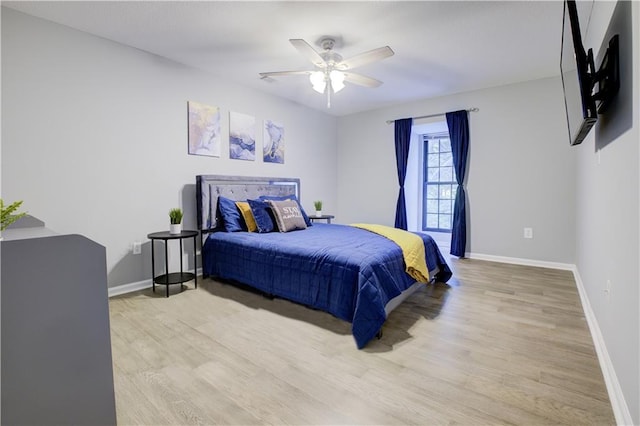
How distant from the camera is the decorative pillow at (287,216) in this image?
359cm

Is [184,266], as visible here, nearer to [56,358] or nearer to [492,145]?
[56,358]

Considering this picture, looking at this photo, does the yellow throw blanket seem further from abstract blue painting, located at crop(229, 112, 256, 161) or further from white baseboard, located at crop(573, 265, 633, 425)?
abstract blue painting, located at crop(229, 112, 256, 161)

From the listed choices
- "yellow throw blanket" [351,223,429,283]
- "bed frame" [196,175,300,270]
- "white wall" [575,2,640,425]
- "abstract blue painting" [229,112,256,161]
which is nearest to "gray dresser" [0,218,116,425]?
"white wall" [575,2,640,425]

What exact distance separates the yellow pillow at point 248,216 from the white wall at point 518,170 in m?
3.19

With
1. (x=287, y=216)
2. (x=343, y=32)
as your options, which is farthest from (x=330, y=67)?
(x=287, y=216)

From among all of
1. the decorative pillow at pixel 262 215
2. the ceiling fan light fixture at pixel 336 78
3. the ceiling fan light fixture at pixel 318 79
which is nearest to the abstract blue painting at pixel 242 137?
the decorative pillow at pixel 262 215

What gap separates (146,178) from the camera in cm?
332

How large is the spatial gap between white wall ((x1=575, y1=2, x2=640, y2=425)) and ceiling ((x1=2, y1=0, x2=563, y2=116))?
0.80 metres

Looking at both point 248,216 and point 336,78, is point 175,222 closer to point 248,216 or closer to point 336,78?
point 248,216

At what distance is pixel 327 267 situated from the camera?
2.40 metres

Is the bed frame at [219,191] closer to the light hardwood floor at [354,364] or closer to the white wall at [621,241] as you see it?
the light hardwood floor at [354,364]

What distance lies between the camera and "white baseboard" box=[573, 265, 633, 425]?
1.36 m

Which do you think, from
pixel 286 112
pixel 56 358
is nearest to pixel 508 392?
pixel 56 358

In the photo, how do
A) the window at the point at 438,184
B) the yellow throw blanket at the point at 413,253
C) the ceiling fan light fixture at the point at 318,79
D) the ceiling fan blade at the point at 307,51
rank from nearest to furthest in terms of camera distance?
the ceiling fan blade at the point at 307,51 → the yellow throw blanket at the point at 413,253 → the ceiling fan light fixture at the point at 318,79 → the window at the point at 438,184
